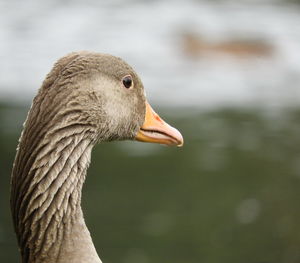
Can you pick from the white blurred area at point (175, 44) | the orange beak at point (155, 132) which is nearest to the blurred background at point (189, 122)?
the white blurred area at point (175, 44)

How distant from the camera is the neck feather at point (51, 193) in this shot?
571 cm

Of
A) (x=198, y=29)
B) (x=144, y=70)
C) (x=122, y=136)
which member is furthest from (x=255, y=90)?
(x=122, y=136)

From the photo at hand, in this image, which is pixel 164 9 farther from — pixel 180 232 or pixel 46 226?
pixel 46 226

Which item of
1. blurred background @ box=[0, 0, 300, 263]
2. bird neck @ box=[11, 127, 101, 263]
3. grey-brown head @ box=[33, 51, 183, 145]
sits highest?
grey-brown head @ box=[33, 51, 183, 145]

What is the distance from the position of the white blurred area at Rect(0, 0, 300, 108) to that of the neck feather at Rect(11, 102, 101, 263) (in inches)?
488

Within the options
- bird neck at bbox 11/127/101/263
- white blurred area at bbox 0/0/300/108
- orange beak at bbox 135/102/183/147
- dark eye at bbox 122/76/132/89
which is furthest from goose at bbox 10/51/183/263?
white blurred area at bbox 0/0/300/108

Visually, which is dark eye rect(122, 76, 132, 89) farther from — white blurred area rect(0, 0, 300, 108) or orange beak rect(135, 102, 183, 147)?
white blurred area rect(0, 0, 300, 108)

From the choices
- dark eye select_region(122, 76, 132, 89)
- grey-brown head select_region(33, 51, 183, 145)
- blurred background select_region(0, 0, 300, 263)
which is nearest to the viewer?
grey-brown head select_region(33, 51, 183, 145)

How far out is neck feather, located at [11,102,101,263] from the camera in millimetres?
5711

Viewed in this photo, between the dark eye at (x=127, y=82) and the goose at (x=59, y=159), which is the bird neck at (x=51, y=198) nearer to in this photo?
the goose at (x=59, y=159)

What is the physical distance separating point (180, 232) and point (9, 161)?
→ 10.6ft

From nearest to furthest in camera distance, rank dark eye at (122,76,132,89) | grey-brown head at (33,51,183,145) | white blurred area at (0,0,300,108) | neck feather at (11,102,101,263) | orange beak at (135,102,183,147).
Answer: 1. neck feather at (11,102,101,263)
2. grey-brown head at (33,51,183,145)
3. dark eye at (122,76,132,89)
4. orange beak at (135,102,183,147)
5. white blurred area at (0,0,300,108)

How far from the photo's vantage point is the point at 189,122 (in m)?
17.3

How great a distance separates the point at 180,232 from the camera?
12.6 metres
